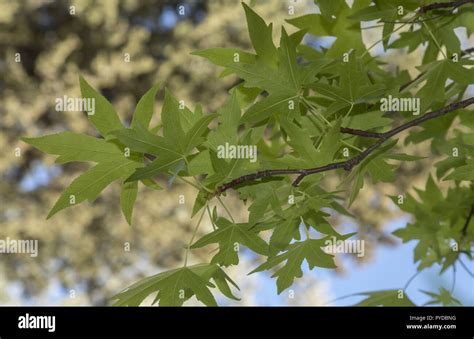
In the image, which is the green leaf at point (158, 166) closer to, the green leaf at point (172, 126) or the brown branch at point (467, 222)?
the green leaf at point (172, 126)

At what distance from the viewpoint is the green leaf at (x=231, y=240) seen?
45 cm

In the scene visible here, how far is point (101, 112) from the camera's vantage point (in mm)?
455

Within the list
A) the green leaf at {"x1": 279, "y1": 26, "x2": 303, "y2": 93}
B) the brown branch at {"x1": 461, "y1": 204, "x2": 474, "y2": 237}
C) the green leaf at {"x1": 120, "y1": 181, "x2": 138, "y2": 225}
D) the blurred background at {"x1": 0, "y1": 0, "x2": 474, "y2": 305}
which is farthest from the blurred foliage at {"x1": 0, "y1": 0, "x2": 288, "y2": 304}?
the green leaf at {"x1": 279, "y1": 26, "x2": 303, "y2": 93}

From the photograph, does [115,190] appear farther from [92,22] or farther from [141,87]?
[92,22]

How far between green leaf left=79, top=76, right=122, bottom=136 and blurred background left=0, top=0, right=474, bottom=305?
9.99 feet

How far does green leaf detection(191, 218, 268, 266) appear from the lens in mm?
453

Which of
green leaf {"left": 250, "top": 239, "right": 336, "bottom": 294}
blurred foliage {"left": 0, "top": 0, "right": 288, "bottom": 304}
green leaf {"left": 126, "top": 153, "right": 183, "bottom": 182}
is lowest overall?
green leaf {"left": 250, "top": 239, "right": 336, "bottom": 294}

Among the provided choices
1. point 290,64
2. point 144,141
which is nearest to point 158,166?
point 144,141

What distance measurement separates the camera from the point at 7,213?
11.4ft

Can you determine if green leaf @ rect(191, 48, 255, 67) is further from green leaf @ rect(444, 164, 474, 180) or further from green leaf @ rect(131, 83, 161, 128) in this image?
green leaf @ rect(444, 164, 474, 180)

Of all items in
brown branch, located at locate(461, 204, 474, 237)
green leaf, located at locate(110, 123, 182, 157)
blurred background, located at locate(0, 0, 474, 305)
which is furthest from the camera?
blurred background, located at locate(0, 0, 474, 305)

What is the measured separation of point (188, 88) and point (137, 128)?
11.0ft

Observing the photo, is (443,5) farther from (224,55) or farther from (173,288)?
(173,288)

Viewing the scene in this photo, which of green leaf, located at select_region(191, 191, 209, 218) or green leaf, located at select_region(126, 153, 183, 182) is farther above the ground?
green leaf, located at select_region(126, 153, 183, 182)
